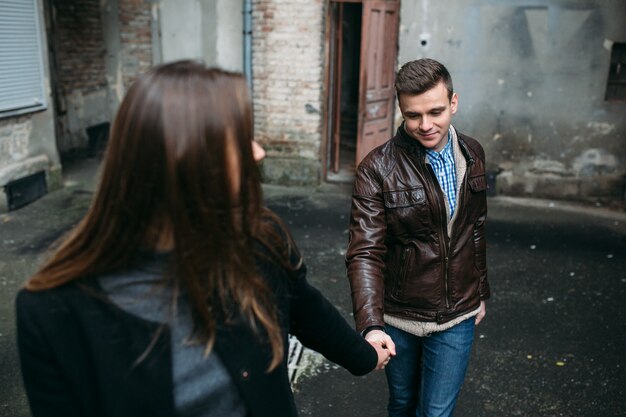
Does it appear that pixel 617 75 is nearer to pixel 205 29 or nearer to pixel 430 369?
pixel 205 29

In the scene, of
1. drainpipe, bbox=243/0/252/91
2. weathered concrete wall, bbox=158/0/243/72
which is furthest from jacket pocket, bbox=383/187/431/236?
weathered concrete wall, bbox=158/0/243/72

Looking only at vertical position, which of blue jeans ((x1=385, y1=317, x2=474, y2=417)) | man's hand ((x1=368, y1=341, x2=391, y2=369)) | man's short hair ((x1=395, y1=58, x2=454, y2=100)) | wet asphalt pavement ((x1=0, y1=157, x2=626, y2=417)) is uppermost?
man's short hair ((x1=395, y1=58, x2=454, y2=100))

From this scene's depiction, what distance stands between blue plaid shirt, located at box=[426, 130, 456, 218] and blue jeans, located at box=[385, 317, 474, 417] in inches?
21.3

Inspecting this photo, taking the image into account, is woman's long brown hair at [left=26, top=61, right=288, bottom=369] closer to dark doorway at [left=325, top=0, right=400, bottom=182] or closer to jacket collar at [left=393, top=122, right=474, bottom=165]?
jacket collar at [left=393, top=122, right=474, bottom=165]

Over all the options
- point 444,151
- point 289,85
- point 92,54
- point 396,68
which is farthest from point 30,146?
point 444,151

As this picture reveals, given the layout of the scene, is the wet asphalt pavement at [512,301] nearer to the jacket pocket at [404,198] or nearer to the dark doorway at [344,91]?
the dark doorway at [344,91]

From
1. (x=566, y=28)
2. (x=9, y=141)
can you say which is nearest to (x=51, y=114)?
(x=9, y=141)

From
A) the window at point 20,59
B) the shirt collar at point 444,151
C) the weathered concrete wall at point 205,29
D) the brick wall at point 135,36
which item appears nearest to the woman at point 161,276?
the shirt collar at point 444,151

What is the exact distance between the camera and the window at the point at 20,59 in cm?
704

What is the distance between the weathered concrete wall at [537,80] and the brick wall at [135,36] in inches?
159

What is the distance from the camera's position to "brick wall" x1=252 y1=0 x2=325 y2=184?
8086mm

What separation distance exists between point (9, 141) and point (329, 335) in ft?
22.2

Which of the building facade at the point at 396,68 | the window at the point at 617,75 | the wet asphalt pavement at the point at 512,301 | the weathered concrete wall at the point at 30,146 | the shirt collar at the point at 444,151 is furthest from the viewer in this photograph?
the window at the point at 617,75

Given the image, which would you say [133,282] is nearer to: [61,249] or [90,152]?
[61,249]
